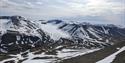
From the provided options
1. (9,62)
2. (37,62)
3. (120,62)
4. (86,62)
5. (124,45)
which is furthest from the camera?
(9,62)

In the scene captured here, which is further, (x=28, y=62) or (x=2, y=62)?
(x=2, y=62)

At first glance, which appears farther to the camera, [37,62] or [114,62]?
[37,62]

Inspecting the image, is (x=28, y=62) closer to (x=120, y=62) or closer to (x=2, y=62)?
(x=2, y=62)

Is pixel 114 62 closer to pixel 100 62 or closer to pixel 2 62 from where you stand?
pixel 100 62

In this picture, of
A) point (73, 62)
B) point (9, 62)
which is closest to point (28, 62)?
point (9, 62)

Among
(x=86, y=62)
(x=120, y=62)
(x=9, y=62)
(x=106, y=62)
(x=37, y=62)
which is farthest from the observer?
A: (x=9, y=62)

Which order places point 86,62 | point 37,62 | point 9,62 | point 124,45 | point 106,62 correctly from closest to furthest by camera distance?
point 106,62 → point 86,62 → point 124,45 → point 37,62 → point 9,62

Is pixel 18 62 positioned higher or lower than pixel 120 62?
lower

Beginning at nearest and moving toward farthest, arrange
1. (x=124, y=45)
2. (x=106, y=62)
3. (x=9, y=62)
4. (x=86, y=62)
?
(x=106, y=62) < (x=86, y=62) < (x=124, y=45) < (x=9, y=62)

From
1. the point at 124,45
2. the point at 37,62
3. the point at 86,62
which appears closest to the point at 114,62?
the point at 86,62
